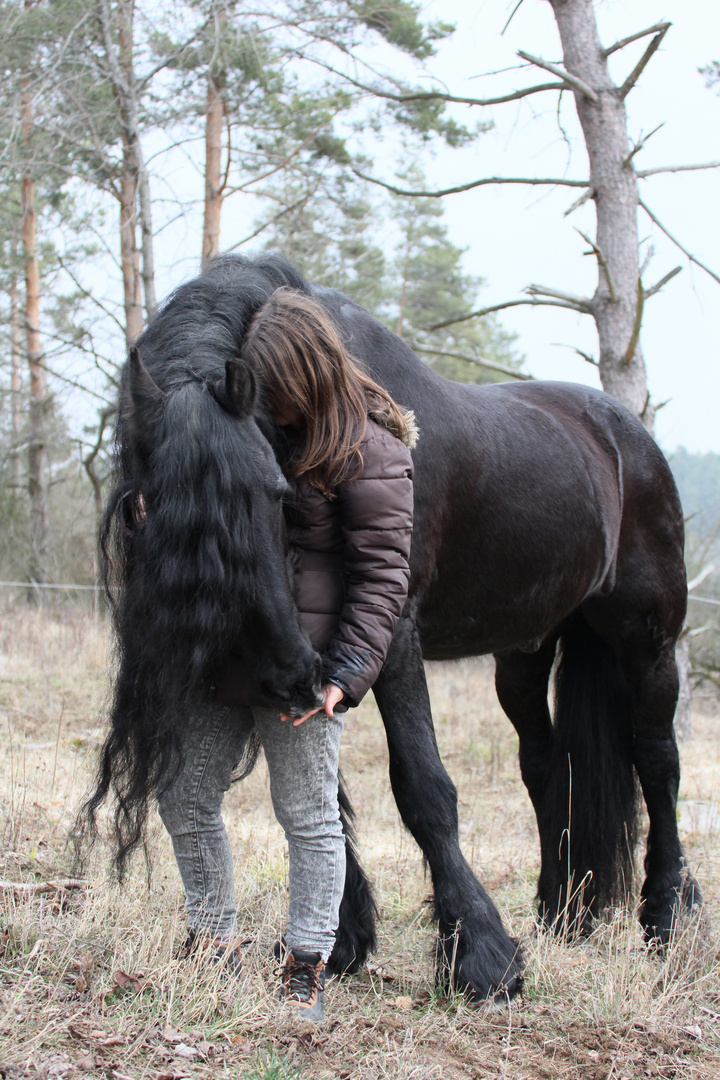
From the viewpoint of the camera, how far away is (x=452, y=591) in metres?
3.06

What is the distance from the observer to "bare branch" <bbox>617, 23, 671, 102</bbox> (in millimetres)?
6238

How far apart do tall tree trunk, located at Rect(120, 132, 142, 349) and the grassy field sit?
7.75 meters

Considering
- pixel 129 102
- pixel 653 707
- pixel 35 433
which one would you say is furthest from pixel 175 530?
pixel 35 433

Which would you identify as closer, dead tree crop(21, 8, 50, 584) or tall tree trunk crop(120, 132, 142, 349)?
tall tree trunk crop(120, 132, 142, 349)

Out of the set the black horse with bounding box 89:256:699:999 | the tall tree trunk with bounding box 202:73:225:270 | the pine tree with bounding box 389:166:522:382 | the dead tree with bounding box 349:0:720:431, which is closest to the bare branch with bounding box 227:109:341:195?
the tall tree trunk with bounding box 202:73:225:270

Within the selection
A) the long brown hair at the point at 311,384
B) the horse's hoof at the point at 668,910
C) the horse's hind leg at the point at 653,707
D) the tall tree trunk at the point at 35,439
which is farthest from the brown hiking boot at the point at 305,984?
the tall tree trunk at the point at 35,439

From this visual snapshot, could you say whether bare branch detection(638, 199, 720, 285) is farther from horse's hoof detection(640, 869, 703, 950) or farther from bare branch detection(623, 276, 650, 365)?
horse's hoof detection(640, 869, 703, 950)

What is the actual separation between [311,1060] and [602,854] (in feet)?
A: 6.12

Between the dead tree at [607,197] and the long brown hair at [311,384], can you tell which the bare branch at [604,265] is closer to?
the dead tree at [607,197]

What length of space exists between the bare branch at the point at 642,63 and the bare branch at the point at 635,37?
14 mm

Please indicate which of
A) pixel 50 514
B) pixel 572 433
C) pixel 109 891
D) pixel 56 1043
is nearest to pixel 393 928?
pixel 109 891

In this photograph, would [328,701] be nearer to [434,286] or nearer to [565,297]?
[565,297]

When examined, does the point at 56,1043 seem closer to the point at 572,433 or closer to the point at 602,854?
the point at 602,854

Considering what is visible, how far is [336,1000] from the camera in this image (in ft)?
8.75
